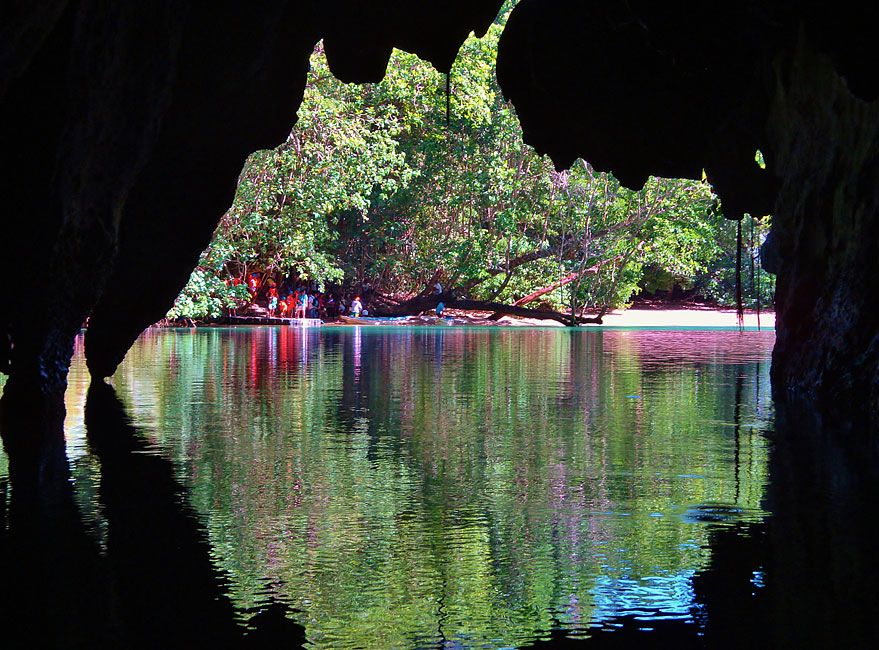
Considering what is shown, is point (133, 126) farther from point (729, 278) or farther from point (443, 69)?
point (729, 278)

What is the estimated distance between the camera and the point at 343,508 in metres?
6.48

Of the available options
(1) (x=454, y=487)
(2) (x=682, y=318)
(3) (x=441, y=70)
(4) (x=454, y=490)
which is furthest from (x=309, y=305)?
(4) (x=454, y=490)

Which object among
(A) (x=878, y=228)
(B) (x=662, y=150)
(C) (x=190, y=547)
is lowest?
(C) (x=190, y=547)

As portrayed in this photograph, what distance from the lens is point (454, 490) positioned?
7.10m

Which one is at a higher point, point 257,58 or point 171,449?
point 257,58

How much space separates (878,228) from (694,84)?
4.08 metres

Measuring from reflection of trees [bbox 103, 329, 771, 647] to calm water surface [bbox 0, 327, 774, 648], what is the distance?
17 millimetres

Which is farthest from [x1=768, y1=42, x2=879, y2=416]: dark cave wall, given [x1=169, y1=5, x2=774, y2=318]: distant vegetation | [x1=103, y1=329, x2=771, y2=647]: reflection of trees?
[x1=169, y1=5, x2=774, y2=318]: distant vegetation

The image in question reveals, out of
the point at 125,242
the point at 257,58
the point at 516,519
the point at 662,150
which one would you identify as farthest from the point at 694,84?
the point at 516,519

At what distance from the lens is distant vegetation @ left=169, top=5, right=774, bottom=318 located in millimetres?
37250

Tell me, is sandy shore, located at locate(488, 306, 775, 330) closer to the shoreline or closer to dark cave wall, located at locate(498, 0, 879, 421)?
the shoreline

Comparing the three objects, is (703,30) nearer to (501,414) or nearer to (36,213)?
(501,414)

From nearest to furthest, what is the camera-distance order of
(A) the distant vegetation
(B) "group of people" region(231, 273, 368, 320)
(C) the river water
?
(C) the river water → (A) the distant vegetation → (B) "group of people" region(231, 273, 368, 320)

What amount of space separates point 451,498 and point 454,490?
0.24 m
